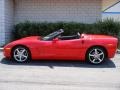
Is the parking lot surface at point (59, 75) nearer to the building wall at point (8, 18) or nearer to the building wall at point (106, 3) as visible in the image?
the building wall at point (8, 18)

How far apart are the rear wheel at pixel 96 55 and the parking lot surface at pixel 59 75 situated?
0.20 m

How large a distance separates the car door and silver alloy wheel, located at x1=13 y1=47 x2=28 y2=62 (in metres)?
1.03

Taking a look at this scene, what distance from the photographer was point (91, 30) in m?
17.0

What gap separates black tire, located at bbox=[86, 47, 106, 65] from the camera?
1205cm

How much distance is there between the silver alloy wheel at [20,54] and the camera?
12.2 meters

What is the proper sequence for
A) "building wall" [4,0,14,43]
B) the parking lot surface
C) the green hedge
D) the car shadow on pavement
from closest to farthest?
the parking lot surface → the car shadow on pavement → the green hedge → "building wall" [4,0,14,43]

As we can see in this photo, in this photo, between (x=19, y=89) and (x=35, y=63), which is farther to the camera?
(x=35, y=63)

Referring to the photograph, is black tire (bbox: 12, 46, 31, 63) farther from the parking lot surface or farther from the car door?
the car door

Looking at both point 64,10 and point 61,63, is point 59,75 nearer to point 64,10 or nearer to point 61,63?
point 61,63

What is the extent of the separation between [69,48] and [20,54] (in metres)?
1.67

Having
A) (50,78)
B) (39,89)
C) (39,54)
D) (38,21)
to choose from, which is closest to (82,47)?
(39,54)

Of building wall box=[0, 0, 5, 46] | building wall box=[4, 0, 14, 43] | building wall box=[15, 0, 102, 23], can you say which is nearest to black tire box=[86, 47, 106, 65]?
building wall box=[0, 0, 5, 46]

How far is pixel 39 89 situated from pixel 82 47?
13.3ft

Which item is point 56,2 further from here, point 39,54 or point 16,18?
point 39,54
